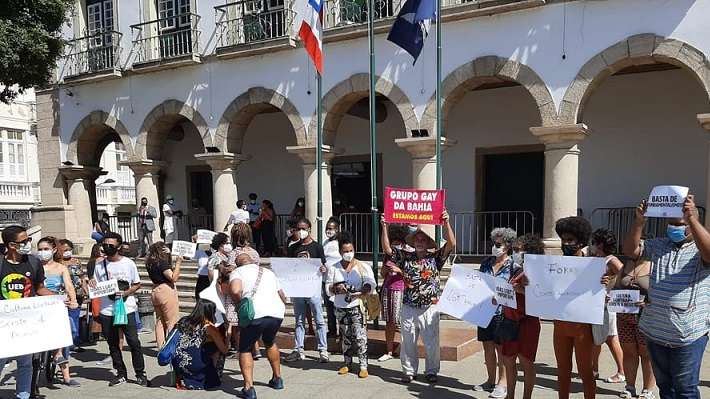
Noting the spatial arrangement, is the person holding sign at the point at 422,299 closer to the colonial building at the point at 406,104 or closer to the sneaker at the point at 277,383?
the sneaker at the point at 277,383

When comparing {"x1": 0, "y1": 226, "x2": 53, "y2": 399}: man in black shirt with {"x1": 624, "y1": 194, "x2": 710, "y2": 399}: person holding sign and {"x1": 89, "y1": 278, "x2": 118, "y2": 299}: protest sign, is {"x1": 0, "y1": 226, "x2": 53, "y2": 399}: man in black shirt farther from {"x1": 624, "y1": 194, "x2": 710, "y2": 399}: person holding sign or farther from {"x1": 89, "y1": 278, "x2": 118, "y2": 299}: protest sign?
{"x1": 624, "y1": 194, "x2": 710, "y2": 399}: person holding sign

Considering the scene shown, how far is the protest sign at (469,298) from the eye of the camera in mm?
5090

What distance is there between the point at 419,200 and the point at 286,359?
8.79ft

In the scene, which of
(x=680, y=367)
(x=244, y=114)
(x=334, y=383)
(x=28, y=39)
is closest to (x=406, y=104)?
(x=244, y=114)

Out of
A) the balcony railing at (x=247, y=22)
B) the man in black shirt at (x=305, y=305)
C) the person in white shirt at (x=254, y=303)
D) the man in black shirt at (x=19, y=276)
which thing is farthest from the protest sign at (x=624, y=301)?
the balcony railing at (x=247, y=22)

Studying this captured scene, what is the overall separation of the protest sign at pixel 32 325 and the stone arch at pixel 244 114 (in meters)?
7.84

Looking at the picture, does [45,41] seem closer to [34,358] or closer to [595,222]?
[34,358]

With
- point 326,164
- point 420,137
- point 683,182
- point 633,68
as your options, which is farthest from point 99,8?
point 683,182

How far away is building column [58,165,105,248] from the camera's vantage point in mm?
15477

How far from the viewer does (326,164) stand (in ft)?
40.0

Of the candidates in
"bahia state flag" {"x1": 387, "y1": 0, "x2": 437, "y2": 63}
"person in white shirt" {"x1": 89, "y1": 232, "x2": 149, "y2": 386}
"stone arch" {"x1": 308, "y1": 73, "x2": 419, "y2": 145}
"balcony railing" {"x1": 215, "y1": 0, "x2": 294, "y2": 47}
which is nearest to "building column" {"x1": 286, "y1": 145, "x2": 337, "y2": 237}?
"stone arch" {"x1": 308, "y1": 73, "x2": 419, "y2": 145}

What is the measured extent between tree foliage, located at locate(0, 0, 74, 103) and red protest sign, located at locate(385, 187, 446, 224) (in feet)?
28.6

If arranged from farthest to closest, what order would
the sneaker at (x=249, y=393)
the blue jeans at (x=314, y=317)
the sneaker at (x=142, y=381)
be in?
1. the blue jeans at (x=314, y=317)
2. the sneaker at (x=142, y=381)
3. the sneaker at (x=249, y=393)

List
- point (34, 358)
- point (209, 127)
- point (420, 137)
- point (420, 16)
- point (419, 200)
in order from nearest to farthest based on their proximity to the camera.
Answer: point (34, 358)
point (419, 200)
point (420, 16)
point (420, 137)
point (209, 127)
